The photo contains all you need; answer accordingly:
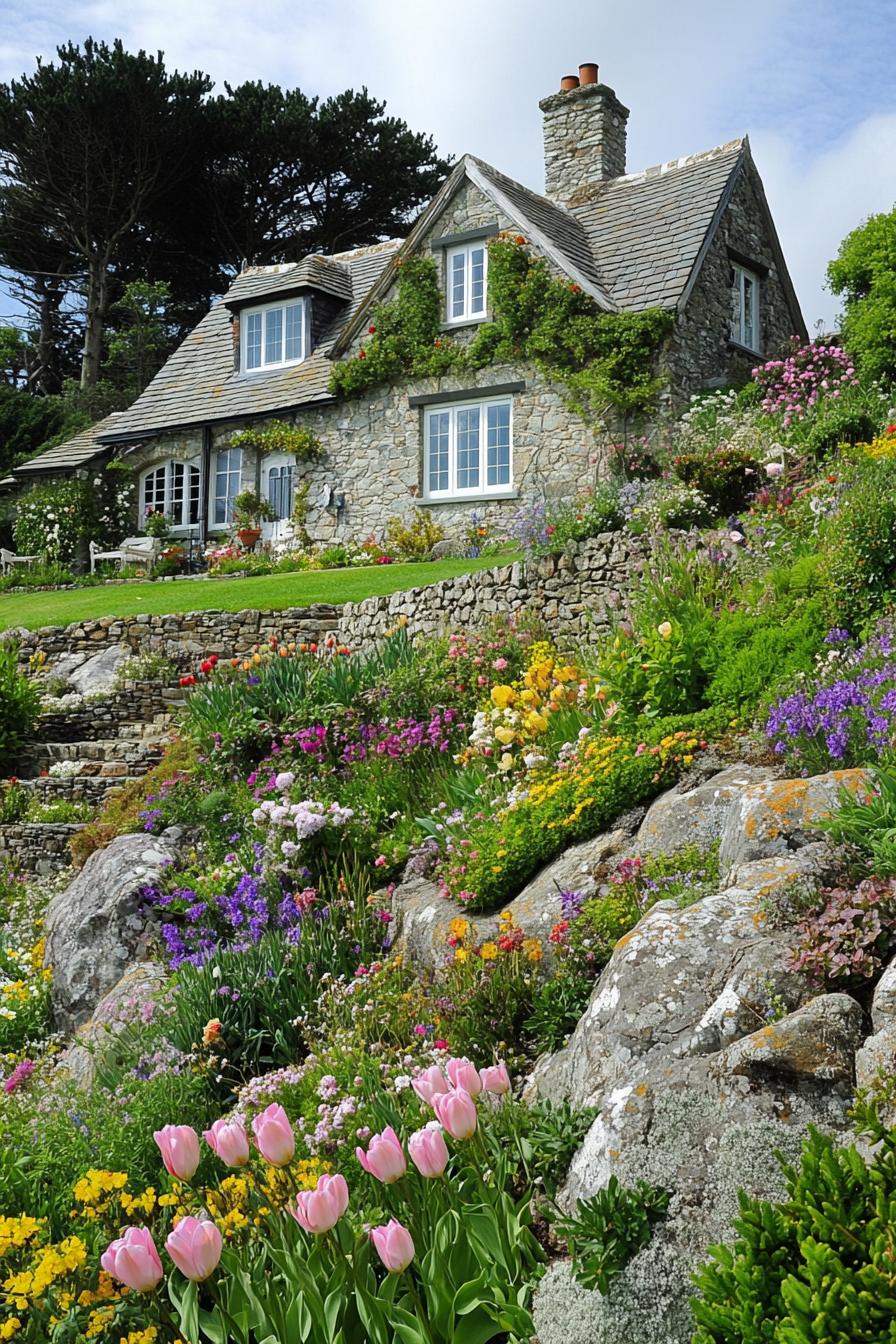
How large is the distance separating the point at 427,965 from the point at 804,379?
514 inches

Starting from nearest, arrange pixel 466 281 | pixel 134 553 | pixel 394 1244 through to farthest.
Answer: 1. pixel 394 1244
2. pixel 466 281
3. pixel 134 553

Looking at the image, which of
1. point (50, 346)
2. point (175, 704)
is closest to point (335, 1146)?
point (175, 704)

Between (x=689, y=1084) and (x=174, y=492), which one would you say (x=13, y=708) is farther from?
(x=174, y=492)

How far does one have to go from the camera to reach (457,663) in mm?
9266

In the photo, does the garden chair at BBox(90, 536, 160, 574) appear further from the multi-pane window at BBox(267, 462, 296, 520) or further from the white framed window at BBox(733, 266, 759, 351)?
the white framed window at BBox(733, 266, 759, 351)

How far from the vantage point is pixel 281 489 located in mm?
21703

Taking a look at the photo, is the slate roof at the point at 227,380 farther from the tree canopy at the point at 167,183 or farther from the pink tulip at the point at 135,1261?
the pink tulip at the point at 135,1261

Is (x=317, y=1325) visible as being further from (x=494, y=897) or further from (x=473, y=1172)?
(x=494, y=897)

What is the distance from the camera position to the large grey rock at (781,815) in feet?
14.7

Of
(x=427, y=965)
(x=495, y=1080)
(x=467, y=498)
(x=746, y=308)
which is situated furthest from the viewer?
(x=746, y=308)

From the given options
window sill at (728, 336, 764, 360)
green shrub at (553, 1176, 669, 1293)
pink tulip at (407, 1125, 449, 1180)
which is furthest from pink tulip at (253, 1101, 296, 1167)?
window sill at (728, 336, 764, 360)

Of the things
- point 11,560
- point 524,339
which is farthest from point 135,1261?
point 11,560

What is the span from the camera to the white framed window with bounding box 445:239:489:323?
1948cm

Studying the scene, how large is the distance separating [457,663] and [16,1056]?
4.26m
